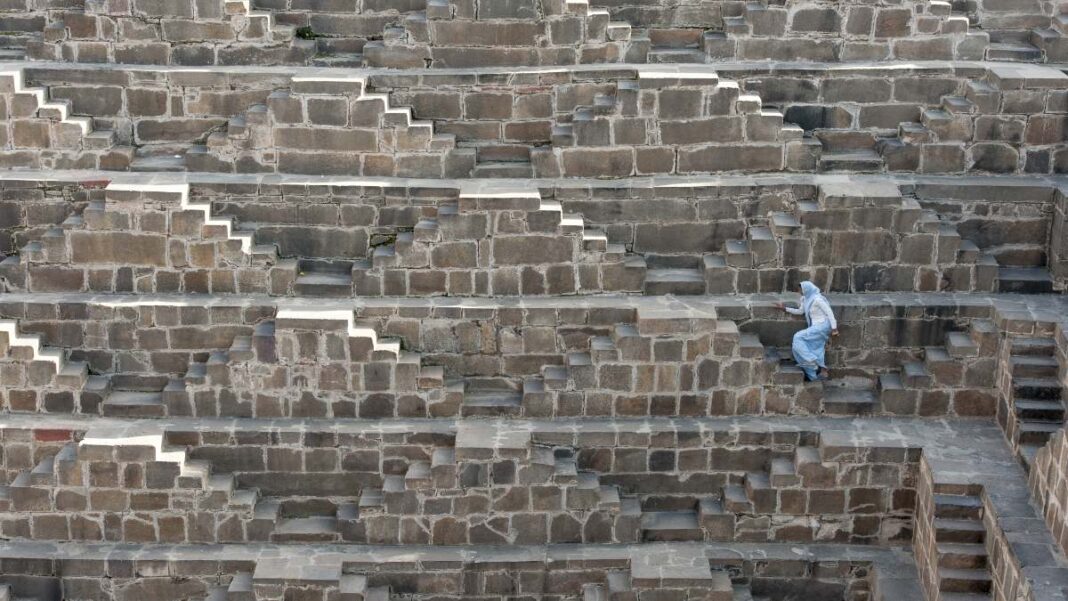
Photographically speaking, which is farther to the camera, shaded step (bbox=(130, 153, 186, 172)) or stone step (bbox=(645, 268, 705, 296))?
shaded step (bbox=(130, 153, 186, 172))

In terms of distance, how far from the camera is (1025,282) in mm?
20328

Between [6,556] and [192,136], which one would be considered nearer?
[6,556]

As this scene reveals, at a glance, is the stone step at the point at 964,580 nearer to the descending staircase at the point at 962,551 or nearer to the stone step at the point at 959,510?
the descending staircase at the point at 962,551

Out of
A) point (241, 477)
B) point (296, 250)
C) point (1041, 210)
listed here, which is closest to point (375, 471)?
point (241, 477)

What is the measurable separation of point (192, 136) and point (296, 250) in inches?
84.8

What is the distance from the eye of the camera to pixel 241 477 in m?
19.6

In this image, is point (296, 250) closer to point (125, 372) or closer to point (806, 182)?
point (125, 372)

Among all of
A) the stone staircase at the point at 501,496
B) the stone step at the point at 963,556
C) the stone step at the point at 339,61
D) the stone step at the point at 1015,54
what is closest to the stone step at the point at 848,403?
the stone step at the point at 963,556

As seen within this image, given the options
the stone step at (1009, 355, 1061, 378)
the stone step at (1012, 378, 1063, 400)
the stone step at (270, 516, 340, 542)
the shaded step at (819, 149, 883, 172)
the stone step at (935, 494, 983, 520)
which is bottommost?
the stone step at (270, 516, 340, 542)

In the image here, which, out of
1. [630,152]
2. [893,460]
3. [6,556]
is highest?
[630,152]

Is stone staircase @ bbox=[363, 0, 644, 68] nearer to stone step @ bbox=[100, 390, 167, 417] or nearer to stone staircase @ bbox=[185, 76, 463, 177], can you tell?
stone staircase @ bbox=[185, 76, 463, 177]

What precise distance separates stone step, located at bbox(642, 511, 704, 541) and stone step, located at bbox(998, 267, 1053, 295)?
5018mm

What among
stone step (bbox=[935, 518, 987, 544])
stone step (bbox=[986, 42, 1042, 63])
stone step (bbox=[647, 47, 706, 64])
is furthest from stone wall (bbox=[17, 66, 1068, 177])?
stone step (bbox=[935, 518, 987, 544])

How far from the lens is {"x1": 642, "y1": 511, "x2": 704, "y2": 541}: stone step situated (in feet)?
64.2
